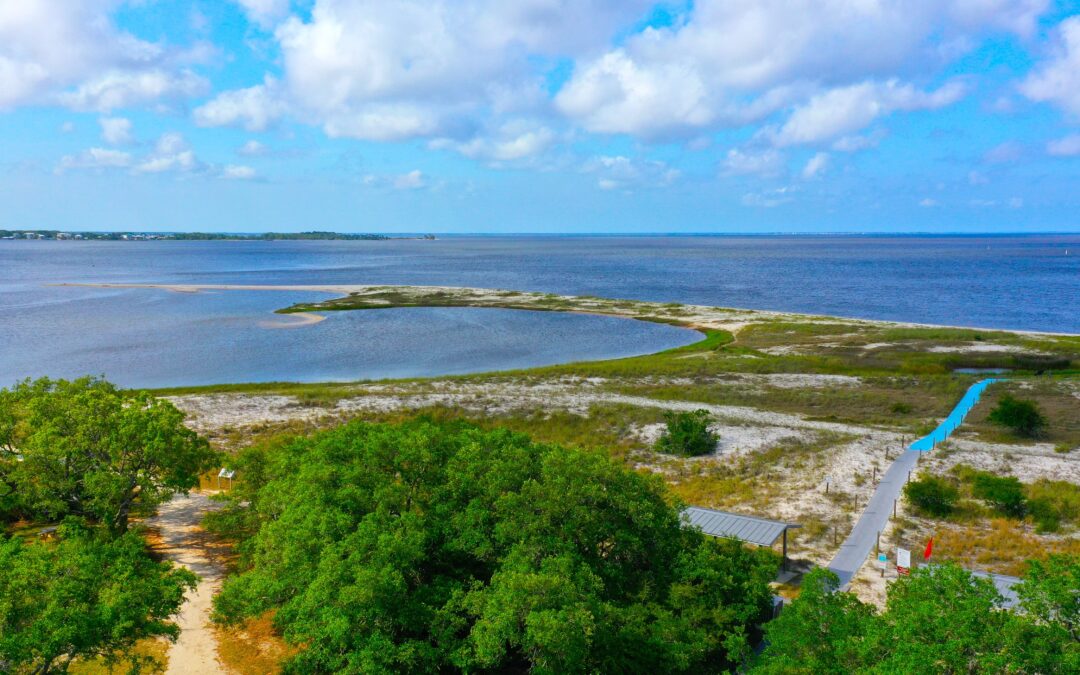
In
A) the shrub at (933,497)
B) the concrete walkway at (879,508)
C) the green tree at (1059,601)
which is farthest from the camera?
the shrub at (933,497)

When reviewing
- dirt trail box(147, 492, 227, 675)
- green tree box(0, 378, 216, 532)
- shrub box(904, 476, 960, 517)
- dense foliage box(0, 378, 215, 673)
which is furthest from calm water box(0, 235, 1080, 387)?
shrub box(904, 476, 960, 517)

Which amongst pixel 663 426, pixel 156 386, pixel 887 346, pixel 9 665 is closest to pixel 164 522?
pixel 9 665

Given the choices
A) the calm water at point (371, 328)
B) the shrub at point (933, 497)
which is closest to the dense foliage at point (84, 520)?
the shrub at point (933, 497)

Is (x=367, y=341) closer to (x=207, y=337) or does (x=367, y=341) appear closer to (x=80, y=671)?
(x=207, y=337)

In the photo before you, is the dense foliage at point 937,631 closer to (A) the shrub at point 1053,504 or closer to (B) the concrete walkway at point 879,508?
(B) the concrete walkway at point 879,508

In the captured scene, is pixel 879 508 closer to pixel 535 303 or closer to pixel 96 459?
pixel 96 459

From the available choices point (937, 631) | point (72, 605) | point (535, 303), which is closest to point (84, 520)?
point (72, 605)
